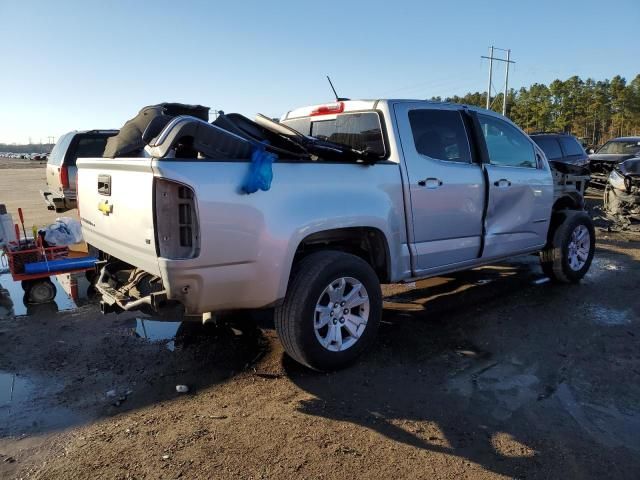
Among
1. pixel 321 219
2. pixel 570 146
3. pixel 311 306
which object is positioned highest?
pixel 570 146

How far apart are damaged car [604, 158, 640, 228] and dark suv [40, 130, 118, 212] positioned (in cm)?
1097

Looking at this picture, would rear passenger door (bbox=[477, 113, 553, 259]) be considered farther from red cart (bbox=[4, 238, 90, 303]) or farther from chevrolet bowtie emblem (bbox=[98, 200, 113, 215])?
red cart (bbox=[4, 238, 90, 303])

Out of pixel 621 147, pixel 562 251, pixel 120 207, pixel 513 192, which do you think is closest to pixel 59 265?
pixel 120 207

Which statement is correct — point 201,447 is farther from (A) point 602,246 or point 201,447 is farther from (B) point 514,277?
(A) point 602,246

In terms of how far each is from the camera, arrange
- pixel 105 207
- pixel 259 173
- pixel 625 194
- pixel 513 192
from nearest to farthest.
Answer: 1. pixel 259 173
2. pixel 105 207
3. pixel 513 192
4. pixel 625 194

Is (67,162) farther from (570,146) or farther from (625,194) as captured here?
(570,146)

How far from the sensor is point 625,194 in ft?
33.3

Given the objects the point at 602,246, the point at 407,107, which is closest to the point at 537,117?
the point at 602,246

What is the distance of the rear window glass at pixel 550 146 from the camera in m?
13.4

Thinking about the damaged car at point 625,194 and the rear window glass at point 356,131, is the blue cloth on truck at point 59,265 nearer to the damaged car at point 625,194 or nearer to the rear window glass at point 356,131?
the rear window glass at point 356,131

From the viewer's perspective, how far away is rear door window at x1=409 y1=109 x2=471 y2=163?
A: 441 centimetres

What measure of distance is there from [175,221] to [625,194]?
1021cm

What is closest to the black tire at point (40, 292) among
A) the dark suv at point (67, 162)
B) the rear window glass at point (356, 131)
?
the rear window glass at point (356, 131)

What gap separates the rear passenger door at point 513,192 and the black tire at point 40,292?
200 inches
